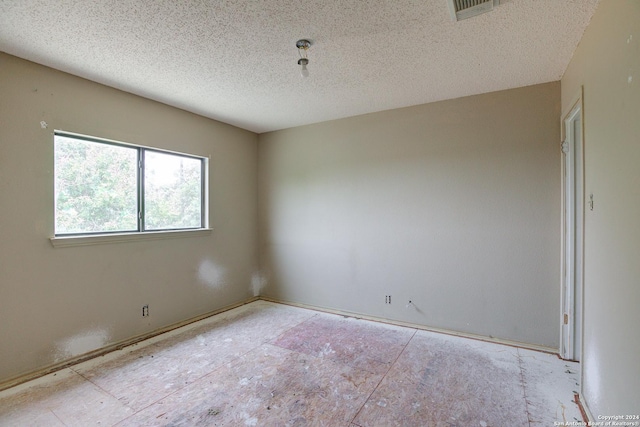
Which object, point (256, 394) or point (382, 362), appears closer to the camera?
point (256, 394)

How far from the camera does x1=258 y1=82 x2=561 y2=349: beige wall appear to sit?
2.80m

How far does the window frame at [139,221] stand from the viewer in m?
2.58

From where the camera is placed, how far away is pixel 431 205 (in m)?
3.30

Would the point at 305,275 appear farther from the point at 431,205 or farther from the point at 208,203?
the point at 431,205

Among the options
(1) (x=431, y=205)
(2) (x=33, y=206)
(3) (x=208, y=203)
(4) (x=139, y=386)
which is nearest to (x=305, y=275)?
(3) (x=208, y=203)

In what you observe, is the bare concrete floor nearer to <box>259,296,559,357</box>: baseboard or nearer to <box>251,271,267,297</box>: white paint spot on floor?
<box>259,296,559,357</box>: baseboard

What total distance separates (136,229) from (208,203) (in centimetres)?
92

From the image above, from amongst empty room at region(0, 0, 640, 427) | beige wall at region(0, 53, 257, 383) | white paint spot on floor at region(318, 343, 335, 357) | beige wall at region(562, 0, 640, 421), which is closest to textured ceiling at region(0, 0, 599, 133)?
empty room at region(0, 0, 640, 427)

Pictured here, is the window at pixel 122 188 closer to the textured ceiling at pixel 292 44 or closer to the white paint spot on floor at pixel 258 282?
the textured ceiling at pixel 292 44

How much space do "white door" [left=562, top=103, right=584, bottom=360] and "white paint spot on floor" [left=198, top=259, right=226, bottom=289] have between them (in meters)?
3.79

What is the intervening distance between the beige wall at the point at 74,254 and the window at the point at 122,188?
4.6 inches

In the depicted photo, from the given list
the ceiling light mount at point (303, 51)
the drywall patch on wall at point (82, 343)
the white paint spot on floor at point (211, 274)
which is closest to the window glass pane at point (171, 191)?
the white paint spot on floor at point (211, 274)

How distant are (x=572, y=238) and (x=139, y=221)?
414 cm

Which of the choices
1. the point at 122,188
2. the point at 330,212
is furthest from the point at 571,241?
the point at 122,188
